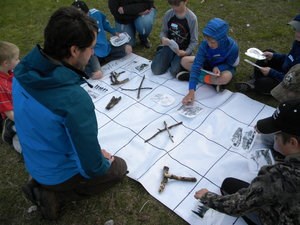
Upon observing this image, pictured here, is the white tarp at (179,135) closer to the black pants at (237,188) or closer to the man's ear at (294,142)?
the black pants at (237,188)

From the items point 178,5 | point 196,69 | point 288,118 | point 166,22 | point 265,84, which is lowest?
point 265,84

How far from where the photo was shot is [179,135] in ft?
9.70

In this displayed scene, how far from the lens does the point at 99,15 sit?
3.98m

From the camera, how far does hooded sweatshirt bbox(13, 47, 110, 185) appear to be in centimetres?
172

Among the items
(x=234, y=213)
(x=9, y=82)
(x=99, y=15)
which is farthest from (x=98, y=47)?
(x=234, y=213)

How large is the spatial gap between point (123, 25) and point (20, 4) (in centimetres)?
270

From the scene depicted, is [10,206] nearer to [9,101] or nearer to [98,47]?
[9,101]

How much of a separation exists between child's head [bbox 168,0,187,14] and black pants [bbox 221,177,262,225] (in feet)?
6.71

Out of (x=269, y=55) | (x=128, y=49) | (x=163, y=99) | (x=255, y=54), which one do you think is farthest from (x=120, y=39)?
(x=269, y=55)

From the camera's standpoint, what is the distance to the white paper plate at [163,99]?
132 inches

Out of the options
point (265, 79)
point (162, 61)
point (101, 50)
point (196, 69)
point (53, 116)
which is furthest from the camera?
point (101, 50)

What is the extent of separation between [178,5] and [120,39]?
0.99 m

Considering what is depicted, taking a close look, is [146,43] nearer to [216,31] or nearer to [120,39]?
[120,39]

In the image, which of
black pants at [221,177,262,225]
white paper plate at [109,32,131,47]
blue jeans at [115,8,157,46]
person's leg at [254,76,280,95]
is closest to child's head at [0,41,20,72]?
white paper plate at [109,32,131,47]
